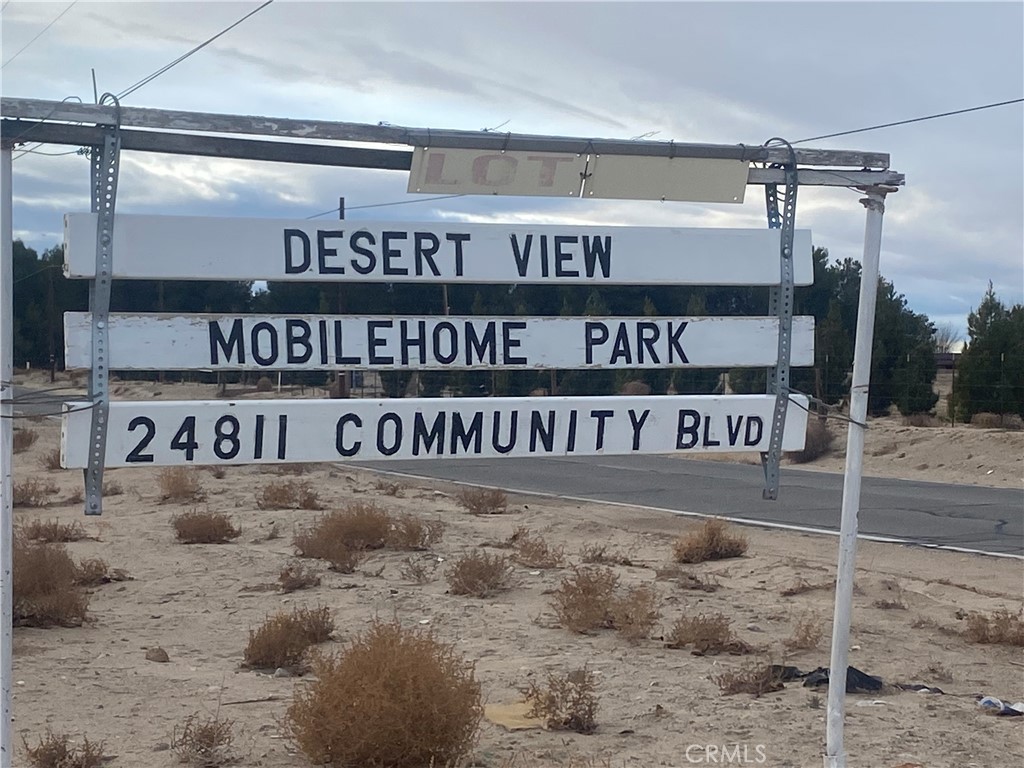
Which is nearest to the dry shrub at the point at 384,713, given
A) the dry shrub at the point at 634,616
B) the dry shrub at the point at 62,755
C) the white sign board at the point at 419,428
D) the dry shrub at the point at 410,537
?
the dry shrub at the point at 62,755

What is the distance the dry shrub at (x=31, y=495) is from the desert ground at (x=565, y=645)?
247cm

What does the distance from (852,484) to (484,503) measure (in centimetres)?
1250

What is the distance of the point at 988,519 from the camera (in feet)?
53.4

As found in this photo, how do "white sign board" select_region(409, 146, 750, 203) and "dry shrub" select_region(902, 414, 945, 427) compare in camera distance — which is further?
"dry shrub" select_region(902, 414, 945, 427)

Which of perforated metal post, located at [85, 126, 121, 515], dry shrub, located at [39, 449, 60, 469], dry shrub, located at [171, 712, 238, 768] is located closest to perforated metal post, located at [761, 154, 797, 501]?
perforated metal post, located at [85, 126, 121, 515]

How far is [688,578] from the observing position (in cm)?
1054

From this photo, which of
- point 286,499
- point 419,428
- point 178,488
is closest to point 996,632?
point 419,428

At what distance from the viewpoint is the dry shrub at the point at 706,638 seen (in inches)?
306

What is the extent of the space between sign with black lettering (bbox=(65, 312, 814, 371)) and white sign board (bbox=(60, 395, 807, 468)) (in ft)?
0.50

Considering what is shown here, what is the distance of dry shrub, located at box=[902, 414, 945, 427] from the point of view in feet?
103

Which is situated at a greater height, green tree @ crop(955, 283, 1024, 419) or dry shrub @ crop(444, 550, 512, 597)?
green tree @ crop(955, 283, 1024, 419)

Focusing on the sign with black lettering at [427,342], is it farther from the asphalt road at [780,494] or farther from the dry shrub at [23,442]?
the dry shrub at [23,442]

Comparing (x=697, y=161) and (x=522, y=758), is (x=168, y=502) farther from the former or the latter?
(x=697, y=161)

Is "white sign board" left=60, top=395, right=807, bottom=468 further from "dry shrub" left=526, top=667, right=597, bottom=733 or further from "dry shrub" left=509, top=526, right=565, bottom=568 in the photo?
"dry shrub" left=509, top=526, right=565, bottom=568
